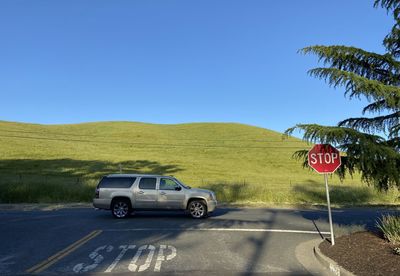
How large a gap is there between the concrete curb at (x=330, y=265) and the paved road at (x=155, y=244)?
526 mm

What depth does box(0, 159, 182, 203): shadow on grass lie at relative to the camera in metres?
26.7

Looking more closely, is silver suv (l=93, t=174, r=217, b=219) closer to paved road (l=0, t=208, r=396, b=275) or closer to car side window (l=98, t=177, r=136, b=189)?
car side window (l=98, t=177, r=136, b=189)

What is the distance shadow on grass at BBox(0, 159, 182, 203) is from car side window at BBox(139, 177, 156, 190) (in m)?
10.3

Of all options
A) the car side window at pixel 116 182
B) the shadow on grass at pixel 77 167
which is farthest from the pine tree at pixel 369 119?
the shadow on grass at pixel 77 167

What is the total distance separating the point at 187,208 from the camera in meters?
17.5

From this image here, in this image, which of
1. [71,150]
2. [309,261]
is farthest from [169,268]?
[71,150]

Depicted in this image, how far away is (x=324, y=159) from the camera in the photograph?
33.8 ft

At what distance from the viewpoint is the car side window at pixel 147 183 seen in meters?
17.7

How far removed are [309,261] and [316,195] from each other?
20279mm

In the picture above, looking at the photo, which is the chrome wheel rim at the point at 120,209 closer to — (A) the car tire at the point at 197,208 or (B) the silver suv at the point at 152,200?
(B) the silver suv at the point at 152,200

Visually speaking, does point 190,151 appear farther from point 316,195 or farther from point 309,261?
point 309,261

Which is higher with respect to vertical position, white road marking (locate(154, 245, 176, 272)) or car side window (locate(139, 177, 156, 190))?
car side window (locate(139, 177, 156, 190))

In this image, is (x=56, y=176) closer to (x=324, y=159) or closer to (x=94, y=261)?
(x=94, y=261)

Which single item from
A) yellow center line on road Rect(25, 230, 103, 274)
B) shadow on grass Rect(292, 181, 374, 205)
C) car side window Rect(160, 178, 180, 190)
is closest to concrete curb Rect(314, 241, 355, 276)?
yellow center line on road Rect(25, 230, 103, 274)
